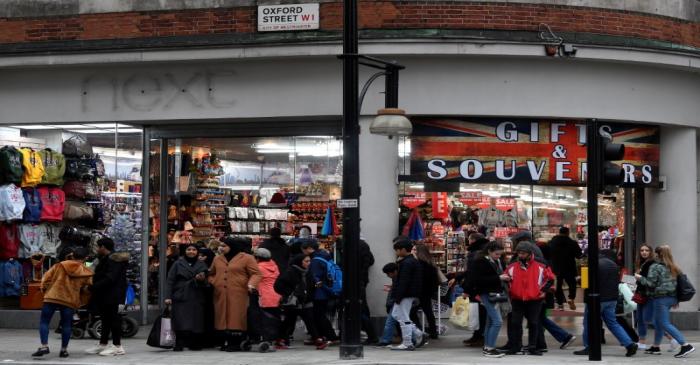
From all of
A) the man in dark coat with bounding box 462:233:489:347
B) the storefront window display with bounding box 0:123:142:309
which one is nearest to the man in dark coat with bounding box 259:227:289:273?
the storefront window display with bounding box 0:123:142:309

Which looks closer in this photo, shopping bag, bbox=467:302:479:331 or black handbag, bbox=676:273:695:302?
black handbag, bbox=676:273:695:302

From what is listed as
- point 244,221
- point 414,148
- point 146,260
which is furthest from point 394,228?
point 146,260

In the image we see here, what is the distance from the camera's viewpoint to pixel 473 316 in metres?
16.8

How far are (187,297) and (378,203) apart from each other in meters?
3.83

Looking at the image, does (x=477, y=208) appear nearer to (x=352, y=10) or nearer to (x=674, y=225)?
(x=674, y=225)

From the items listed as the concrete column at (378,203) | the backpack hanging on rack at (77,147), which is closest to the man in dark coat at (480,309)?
the concrete column at (378,203)

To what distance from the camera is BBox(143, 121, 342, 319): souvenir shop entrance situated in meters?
19.9

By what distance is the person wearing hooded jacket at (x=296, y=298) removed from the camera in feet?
54.3

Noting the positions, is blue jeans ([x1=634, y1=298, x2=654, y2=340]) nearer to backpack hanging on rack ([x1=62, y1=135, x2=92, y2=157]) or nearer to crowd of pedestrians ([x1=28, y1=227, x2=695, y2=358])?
crowd of pedestrians ([x1=28, y1=227, x2=695, y2=358])

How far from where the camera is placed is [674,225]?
20047 millimetres

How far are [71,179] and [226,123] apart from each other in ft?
9.54

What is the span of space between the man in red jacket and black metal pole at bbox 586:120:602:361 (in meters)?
1.08

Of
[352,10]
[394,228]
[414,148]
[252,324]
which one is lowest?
[252,324]

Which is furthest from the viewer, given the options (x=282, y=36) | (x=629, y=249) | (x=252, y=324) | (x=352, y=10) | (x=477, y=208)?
(x=629, y=249)
